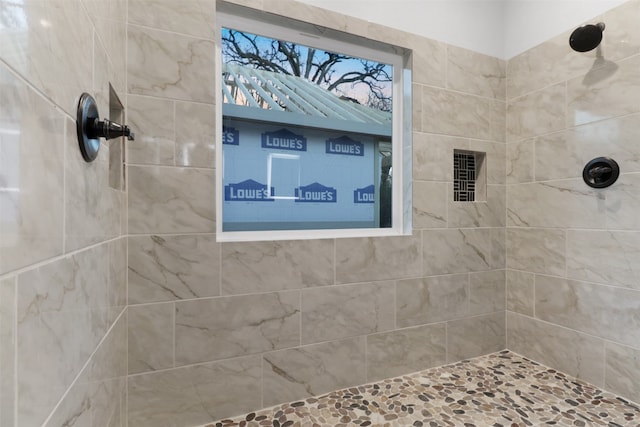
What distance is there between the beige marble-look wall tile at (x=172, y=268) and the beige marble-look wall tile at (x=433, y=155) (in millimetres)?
1131

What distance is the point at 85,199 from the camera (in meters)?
0.74

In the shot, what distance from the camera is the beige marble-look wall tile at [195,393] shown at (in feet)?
4.15

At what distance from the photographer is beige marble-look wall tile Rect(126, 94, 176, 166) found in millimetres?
1254

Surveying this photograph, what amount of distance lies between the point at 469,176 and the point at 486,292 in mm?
708

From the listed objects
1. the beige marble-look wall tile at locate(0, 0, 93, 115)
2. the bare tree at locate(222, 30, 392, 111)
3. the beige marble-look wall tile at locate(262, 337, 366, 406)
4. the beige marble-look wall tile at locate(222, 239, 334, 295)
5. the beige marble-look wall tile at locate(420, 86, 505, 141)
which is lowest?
the beige marble-look wall tile at locate(262, 337, 366, 406)

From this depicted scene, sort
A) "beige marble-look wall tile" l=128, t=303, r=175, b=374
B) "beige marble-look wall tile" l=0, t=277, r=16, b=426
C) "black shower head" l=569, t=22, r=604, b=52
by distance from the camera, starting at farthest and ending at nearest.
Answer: "black shower head" l=569, t=22, r=604, b=52 < "beige marble-look wall tile" l=128, t=303, r=175, b=374 < "beige marble-look wall tile" l=0, t=277, r=16, b=426

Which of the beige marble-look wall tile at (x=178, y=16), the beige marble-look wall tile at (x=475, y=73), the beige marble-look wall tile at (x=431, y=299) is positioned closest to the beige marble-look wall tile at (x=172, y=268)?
the beige marble-look wall tile at (x=178, y=16)

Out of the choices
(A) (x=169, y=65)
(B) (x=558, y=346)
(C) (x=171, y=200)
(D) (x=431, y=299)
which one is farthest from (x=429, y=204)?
(A) (x=169, y=65)

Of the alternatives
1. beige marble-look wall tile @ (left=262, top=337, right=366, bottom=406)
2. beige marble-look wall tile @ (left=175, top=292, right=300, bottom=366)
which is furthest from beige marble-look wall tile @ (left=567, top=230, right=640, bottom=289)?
beige marble-look wall tile @ (left=175, top=292, right=300, bottom=366)

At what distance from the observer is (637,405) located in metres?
1.44

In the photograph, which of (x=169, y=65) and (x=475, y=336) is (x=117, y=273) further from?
(x=475, y=336)

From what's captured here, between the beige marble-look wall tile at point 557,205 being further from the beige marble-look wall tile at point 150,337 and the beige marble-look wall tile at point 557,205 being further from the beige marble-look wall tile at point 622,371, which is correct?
the beige marble-look wall tile at point 150,337

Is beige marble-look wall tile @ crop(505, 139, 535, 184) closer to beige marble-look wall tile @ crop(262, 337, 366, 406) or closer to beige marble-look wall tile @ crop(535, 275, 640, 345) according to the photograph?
beige marble-look wall tile @ crop(535, 275, 640, 345)

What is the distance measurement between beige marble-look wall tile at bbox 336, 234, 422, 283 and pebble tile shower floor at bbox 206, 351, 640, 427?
539mm
